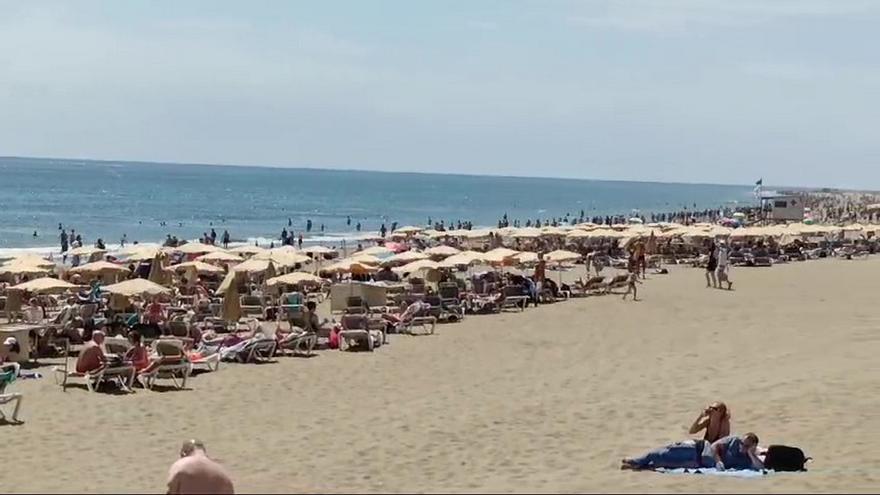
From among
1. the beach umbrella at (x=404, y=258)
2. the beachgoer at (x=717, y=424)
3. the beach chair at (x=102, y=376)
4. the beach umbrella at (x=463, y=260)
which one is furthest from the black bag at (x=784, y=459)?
the beach umbrella at (x=404, y=258)

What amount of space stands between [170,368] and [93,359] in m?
0.89

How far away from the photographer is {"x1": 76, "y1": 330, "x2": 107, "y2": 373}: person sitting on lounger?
1278 centimetres

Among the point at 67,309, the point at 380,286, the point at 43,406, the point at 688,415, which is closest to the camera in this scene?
the point at 688,415

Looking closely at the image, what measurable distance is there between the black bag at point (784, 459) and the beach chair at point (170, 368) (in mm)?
7134

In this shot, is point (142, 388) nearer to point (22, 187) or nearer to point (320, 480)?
point (320, 480)

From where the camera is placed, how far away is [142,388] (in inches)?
503

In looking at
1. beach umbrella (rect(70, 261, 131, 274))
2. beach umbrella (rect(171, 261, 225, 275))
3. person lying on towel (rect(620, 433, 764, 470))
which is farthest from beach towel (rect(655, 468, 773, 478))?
beach umbrella (rect(171, 261, 225, 275))

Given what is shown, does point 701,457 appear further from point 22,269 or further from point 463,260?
point 22,269

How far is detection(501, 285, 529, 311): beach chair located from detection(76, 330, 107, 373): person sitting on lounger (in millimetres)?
9980

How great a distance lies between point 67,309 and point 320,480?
35.7 feet

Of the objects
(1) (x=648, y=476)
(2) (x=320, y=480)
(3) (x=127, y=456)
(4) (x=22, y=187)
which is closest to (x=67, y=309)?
(3) (x=127, y=456)

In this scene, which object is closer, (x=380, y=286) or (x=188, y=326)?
(x=188, y=326)

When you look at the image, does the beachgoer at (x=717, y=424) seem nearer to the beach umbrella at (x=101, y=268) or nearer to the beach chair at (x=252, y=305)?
the beach chair at (x=252, y=305)

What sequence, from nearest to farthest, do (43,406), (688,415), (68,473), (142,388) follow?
(68,473), (688,415), (43,406), (142,388)
